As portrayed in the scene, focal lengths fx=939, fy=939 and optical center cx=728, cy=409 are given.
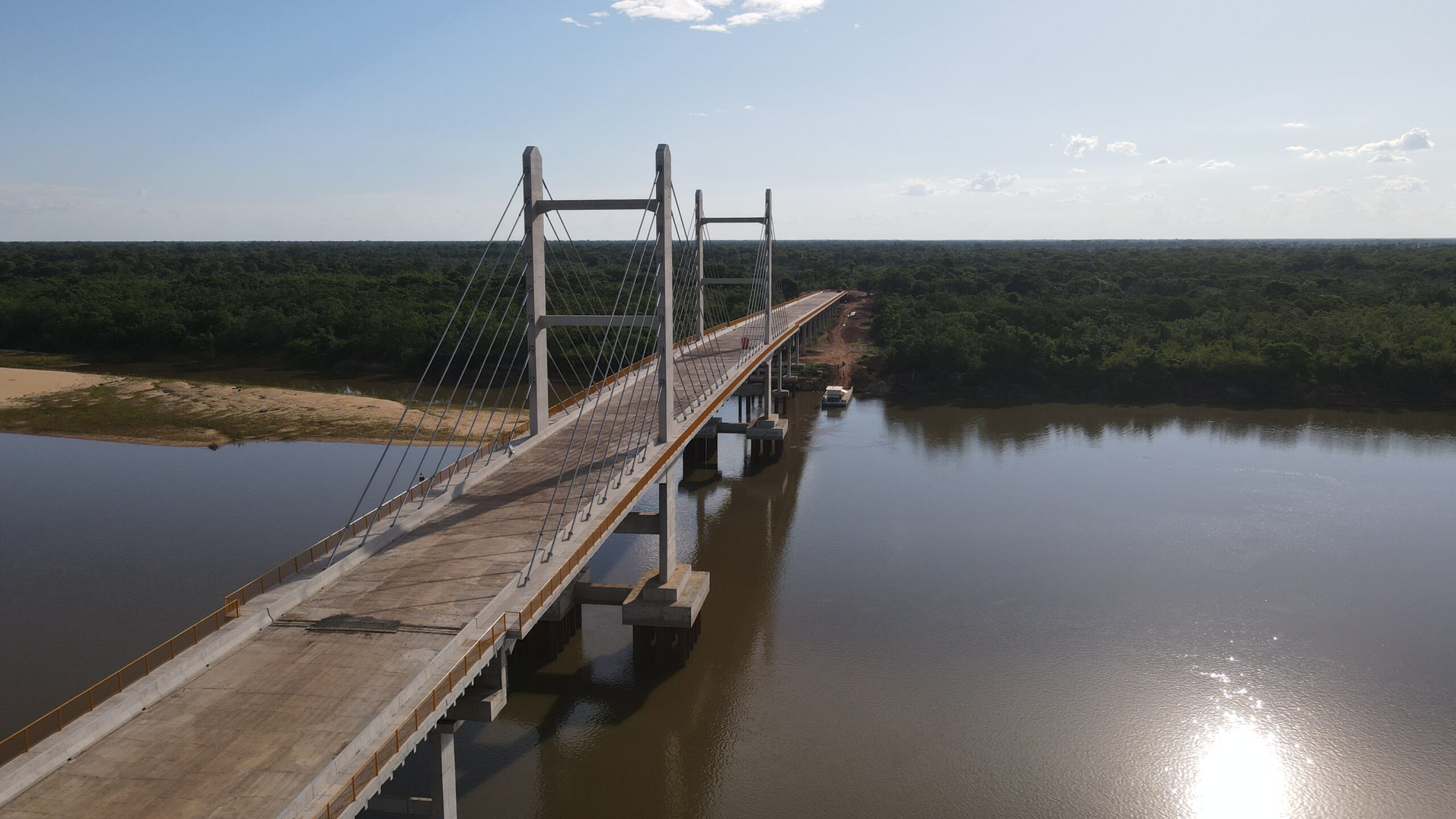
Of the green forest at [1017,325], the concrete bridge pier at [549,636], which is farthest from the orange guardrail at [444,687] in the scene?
the green forest at [1017,325]

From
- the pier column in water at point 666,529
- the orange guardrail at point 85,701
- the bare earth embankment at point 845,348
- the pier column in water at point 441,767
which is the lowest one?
the orange guardrail at point 85,701

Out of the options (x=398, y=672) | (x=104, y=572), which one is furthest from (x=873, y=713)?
(x=104, y=572)

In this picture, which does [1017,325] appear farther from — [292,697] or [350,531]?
[292,697]

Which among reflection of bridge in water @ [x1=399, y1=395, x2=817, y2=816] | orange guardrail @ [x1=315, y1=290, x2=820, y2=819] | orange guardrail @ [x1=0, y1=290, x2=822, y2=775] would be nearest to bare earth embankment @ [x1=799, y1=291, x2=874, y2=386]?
reflection of bridge in water @ [x1=399, y1=395, x2=817, y2=816]

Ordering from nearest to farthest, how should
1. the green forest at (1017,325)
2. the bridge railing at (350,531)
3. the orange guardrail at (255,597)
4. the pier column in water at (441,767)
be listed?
the orange guardrail at (255,597), the pier column in water at (441,767), the bridge railing at (350,531), the green forest at (1017,325)

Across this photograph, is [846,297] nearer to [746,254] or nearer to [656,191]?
[746,254]

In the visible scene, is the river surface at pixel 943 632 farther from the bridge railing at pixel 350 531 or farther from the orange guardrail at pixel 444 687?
the orange guardrail at pixel 444 687
